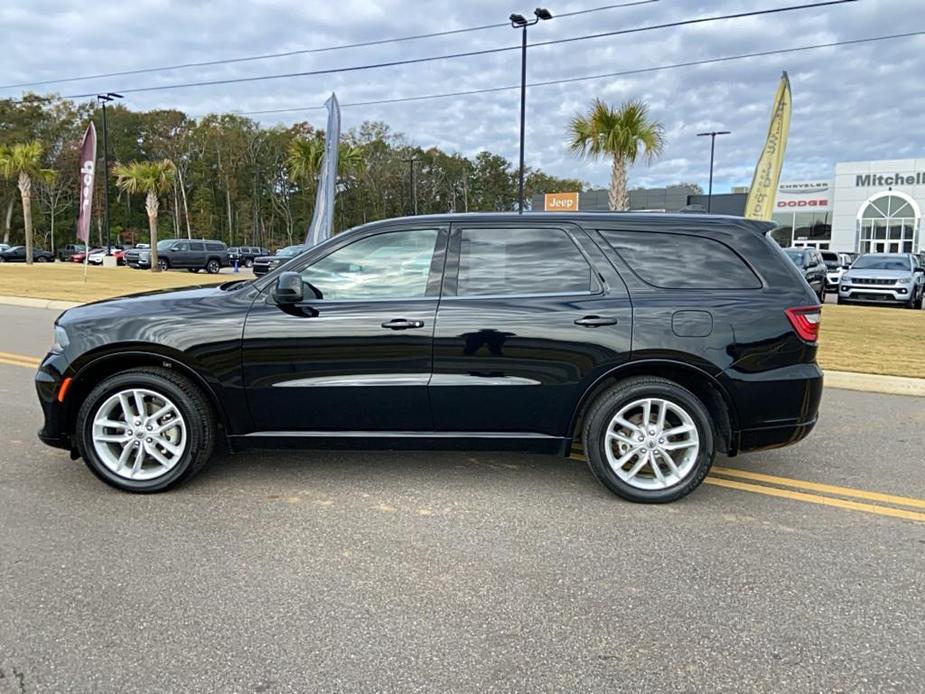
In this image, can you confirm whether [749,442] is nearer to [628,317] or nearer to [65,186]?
[628,317]

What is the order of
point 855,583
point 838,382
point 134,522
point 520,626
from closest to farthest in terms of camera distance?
1. point 520,626
2. point 855,583
3. point 134,522
4. point 838,382

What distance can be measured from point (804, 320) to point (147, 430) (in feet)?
13.1

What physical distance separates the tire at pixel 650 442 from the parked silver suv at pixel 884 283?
735 inches

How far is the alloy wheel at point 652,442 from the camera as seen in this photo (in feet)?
13.7

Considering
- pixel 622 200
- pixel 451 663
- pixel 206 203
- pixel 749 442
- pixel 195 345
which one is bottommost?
pixel 451 663

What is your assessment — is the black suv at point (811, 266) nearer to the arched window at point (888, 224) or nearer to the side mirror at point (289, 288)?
the side mirror at point (289, 288)

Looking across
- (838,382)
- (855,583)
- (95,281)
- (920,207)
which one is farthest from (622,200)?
(920,207)

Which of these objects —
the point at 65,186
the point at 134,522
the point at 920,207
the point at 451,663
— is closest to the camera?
the point at 451,663

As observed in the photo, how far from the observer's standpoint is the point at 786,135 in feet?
51.3

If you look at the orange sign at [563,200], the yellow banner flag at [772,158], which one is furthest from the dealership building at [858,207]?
the yellow banner flag at [772,158]

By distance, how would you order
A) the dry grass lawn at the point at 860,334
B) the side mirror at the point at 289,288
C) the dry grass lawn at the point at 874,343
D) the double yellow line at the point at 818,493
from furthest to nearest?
the dry grass lawn at the point at 860,334 < the dry grass lawn at the point at 874,343 < the double yellow line at the point at 818,493 < the side mirror at the point at 289,288

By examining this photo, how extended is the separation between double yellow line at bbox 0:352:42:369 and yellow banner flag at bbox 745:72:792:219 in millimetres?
13717

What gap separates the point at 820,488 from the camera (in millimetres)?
4504

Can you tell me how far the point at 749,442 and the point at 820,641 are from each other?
160 centimetres
